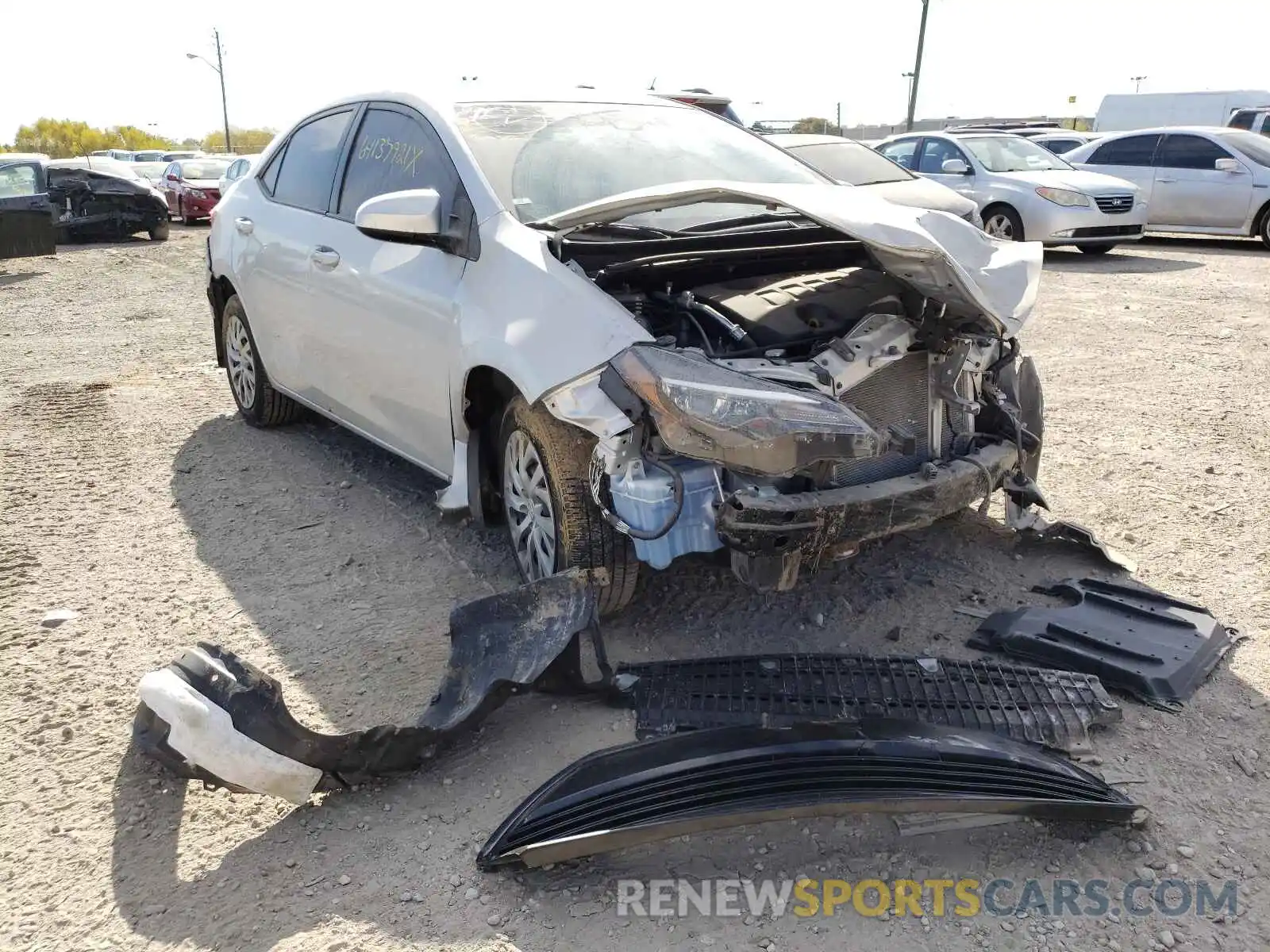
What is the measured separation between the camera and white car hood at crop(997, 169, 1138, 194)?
41.9 feet

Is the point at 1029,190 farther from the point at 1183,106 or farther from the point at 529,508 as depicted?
the point at 1183,106

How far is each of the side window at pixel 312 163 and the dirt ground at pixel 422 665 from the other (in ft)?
4.48

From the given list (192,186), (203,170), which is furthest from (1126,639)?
(203,170)

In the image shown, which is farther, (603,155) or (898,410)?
(603,155)

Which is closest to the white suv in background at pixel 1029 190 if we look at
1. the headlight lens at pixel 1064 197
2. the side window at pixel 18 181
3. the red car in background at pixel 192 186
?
the headlight lens at pixel 1064 197

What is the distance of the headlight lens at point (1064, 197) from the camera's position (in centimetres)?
1261

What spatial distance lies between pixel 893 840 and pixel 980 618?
1.32 meters

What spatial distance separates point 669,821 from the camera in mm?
2459

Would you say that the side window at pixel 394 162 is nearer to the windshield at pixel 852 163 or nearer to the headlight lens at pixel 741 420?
the headlight lens at pixel 741 420

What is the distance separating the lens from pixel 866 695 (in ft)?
9.91

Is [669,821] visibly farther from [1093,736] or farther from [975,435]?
[975,435]

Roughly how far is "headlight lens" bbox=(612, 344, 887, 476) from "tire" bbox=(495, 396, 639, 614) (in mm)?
469

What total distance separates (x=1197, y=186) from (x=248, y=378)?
13.1 metres

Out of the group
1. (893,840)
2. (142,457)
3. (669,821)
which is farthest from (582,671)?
(142,457)
